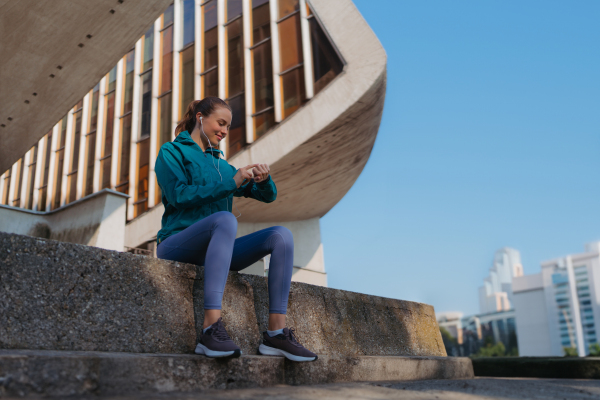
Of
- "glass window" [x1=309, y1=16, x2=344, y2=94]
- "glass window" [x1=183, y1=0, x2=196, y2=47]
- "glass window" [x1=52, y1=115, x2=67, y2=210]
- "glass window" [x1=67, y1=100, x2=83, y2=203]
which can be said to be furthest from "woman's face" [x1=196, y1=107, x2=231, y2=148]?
"glass window" [x1=52, y1=115, x2=67, y2=210]

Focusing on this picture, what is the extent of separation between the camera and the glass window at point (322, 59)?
1478 cm

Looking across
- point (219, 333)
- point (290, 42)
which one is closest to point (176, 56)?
point (290, 42)

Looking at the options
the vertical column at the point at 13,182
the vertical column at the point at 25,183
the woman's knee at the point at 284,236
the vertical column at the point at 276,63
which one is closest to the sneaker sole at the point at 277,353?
the woman's knee at the point at 284,236

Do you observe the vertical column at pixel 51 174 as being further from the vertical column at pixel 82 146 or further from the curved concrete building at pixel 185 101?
the vertical column at pixel 82 146

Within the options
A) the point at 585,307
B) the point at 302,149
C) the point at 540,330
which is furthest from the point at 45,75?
the point at 585,307

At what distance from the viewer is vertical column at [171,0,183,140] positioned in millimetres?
18564

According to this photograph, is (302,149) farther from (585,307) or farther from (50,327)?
(585,307)

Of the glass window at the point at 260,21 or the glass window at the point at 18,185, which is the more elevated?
the glass window at the point at 260,21

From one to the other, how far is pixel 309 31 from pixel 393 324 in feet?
42.9

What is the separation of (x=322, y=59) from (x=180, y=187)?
13.1m

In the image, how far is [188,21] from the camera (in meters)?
19.7

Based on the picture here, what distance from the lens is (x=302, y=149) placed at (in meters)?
14.7

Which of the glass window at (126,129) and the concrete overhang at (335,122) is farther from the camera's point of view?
the glass window at (126,129)

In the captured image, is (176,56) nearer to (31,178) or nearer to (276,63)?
(276,63)
